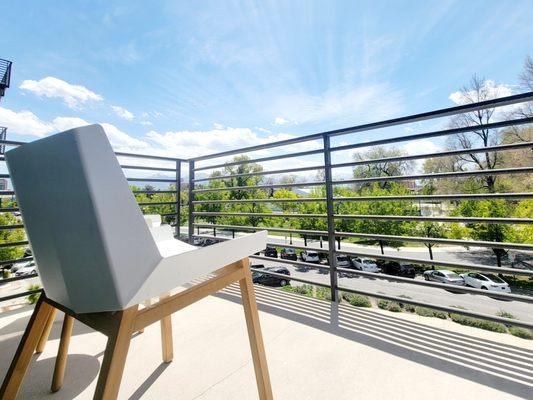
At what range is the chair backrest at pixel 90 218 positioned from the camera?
58 cm

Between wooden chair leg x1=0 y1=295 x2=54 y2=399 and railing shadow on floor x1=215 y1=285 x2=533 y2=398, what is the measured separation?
4.36 feet

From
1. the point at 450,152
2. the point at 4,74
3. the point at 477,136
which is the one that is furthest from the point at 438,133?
the point at 4,74

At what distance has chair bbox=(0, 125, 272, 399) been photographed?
58 cm

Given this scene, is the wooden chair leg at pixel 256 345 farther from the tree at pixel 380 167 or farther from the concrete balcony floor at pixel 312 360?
the tree at pixel 380 167

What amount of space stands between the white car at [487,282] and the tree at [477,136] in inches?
135

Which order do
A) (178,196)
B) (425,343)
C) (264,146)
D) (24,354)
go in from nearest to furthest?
(24,354) → (425,343) → (264,146) → (178,196)

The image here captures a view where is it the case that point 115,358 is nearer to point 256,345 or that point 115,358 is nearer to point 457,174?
point 256,345

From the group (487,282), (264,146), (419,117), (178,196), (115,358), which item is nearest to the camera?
(115,358)

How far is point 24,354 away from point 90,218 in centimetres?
76

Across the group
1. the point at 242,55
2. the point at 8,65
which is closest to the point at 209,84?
the point at 242,55

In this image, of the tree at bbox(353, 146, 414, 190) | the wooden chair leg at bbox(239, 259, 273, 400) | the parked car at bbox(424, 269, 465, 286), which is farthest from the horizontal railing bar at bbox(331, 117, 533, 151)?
the parked car at bbox(424, 269, 465, 286)

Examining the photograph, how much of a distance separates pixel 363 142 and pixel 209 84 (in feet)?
12.4

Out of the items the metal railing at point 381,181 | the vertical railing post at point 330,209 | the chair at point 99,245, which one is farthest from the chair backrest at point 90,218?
the vertical railing post at point 330,209

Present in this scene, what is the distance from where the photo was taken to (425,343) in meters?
1.41
